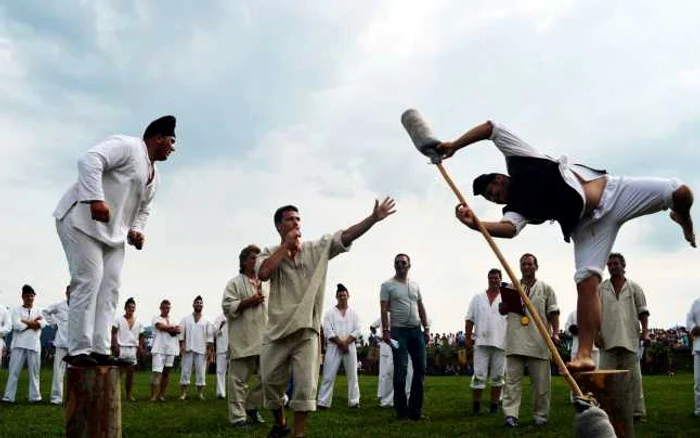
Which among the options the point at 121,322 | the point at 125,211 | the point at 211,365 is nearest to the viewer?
the point at 125,211

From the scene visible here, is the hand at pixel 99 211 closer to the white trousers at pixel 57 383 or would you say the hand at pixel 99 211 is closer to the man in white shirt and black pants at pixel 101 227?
the man in white shirt and black pants at pixel 101 227

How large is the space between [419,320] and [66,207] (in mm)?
7198

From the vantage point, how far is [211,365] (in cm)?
3269

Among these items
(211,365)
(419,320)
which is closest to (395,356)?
(419,320)

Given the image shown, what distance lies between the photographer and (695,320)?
12953 millimetres

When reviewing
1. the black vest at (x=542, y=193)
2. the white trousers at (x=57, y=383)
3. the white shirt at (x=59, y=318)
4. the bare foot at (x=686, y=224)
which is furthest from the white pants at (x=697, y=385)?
the white shirt at (x=59, y=318)

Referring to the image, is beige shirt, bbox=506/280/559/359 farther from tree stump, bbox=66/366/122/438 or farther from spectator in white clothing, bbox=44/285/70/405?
spectator in white clothing, bbox=44/285/70/405

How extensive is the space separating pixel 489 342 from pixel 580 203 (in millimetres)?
7252

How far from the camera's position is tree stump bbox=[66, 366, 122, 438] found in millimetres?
5332

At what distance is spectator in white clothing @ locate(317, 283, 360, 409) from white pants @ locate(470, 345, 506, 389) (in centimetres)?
270

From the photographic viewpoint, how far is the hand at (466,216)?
5805 millimetres

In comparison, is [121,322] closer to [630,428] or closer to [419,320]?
[419,320]

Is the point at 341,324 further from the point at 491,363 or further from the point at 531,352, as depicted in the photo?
the point at 531,352

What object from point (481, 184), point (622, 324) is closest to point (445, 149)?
point (481, 184)
